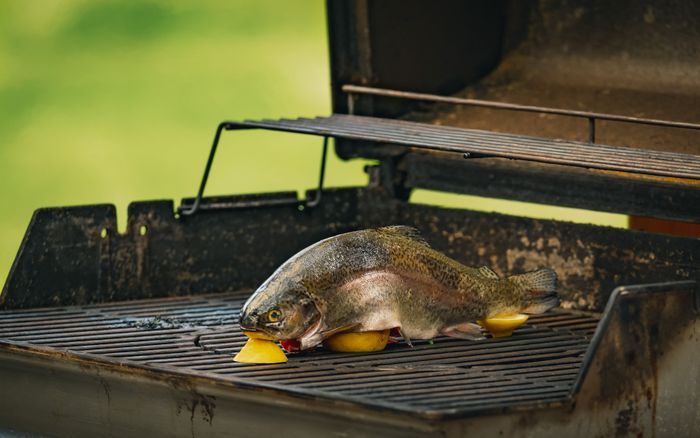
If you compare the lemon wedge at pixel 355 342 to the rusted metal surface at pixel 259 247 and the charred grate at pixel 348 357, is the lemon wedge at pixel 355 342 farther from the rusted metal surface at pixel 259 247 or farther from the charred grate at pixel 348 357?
the rusted metal surface at pixel 259 247

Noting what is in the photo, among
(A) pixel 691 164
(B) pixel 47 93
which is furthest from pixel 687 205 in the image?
(B) pixel 47 93

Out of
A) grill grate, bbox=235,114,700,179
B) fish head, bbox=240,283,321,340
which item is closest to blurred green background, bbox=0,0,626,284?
grill grate, bbox=235,114,700,179

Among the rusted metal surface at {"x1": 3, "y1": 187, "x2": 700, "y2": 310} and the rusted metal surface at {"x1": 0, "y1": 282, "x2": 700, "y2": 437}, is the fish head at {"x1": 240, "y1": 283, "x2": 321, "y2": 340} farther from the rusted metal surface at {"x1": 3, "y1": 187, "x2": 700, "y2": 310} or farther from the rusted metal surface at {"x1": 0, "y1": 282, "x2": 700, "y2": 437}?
the rusted metal surface at {"x1": 3, "y1": 187, "x2": 700, "y2": 310}

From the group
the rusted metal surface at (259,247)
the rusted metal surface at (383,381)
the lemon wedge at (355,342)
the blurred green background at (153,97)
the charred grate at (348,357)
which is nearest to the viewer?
the rusted metal surface at (383,381)

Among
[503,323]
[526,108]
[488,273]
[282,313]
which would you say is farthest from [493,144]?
[282,313]

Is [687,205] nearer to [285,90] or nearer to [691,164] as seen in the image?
[691,164]

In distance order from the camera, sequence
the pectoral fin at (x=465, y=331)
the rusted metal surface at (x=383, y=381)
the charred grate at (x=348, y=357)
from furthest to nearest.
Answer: the pectoral fin at (x=465, y=331)
the charred grate at (x=348, y=357)
the rusted metal surface at (x=383, y=381)

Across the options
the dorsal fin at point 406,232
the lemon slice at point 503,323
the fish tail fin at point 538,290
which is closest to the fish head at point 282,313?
the dorsal fin at point 406,232
